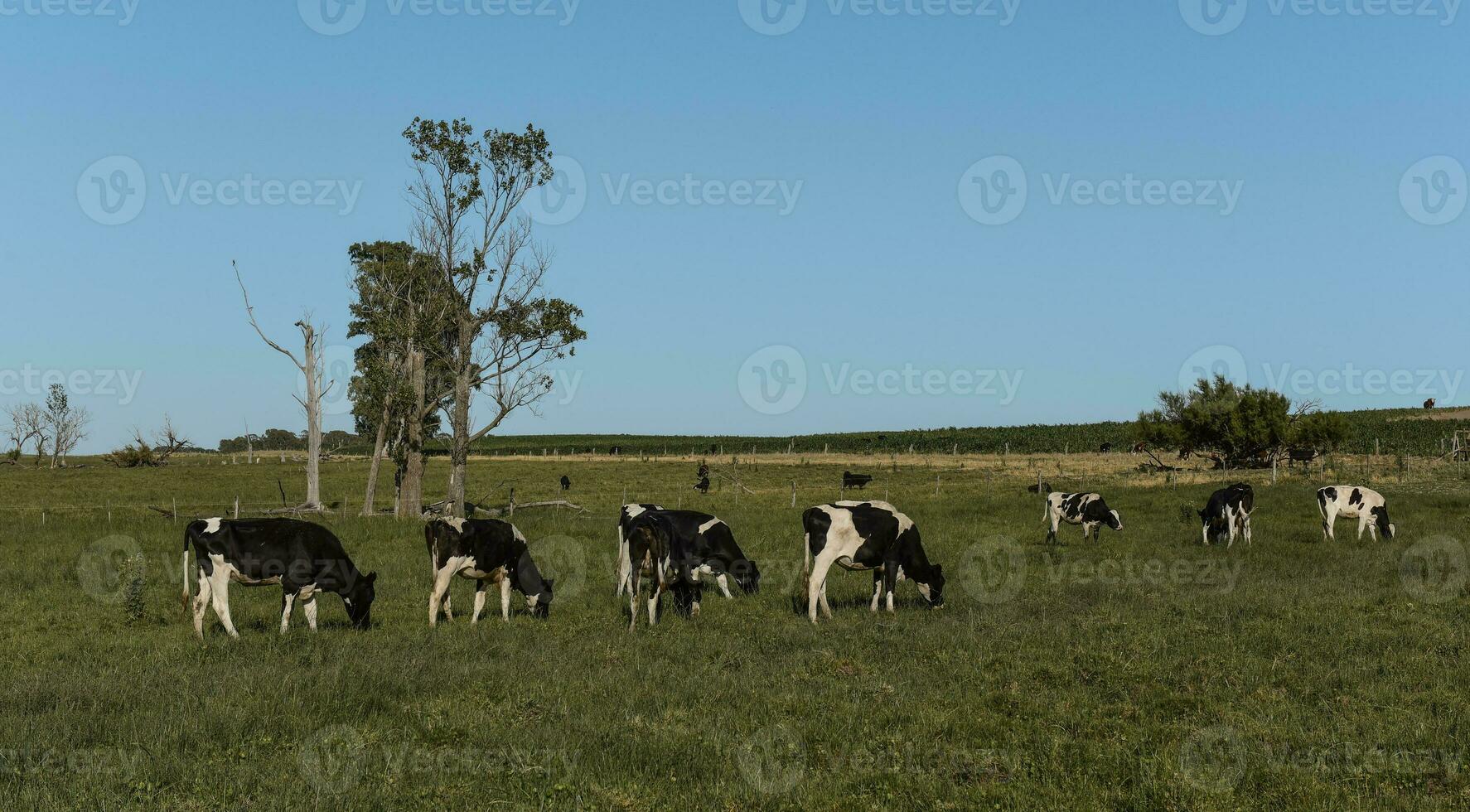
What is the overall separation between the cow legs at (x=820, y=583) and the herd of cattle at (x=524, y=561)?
0.02 m

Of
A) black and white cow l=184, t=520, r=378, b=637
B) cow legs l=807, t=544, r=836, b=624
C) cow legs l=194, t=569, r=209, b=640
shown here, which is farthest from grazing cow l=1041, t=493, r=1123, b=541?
cow legs l=194, t=569, r=209, b=640

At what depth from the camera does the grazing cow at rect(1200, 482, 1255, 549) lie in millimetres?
27453

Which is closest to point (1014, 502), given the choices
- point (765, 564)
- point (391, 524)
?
point (765, 564)

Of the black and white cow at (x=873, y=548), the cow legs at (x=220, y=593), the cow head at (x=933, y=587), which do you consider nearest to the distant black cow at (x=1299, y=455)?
the cow head at (x=933, y=587)

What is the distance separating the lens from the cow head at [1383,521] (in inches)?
1073

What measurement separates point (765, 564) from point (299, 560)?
34.3 feet

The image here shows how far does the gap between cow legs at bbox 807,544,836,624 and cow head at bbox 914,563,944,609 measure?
5.87ft

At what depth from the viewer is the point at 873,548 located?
16.6m

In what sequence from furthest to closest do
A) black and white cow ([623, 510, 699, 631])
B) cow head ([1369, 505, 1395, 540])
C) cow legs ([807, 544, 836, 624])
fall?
cow head ([1369, 505, 1395, 540]), cow legs ([807, 544, 836, 624]), black and white cow ([623, 510, 699, 631])

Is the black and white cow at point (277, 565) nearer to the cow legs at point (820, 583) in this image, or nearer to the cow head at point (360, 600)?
the cow head at point (360, 600)

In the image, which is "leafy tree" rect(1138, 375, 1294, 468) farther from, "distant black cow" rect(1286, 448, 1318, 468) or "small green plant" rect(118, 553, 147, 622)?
"small green plant" rect(118, 553, 147, 622)

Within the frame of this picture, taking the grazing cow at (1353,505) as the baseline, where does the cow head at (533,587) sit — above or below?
below

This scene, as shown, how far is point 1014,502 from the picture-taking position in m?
36.8

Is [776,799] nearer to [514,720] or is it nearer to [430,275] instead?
[514,720]
